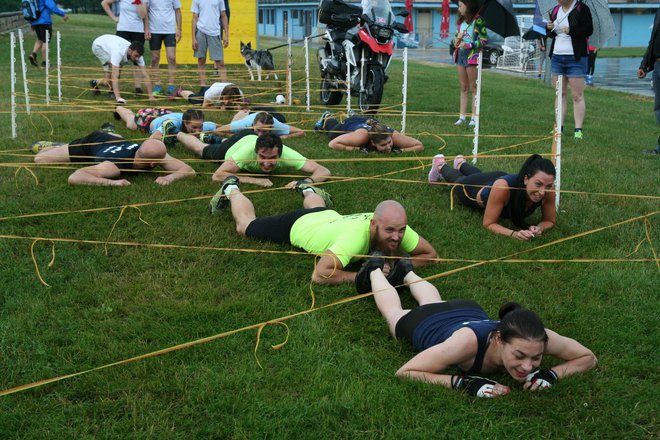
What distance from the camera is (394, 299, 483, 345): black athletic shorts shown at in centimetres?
357

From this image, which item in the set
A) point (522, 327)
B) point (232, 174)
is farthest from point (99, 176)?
point (522, 327)

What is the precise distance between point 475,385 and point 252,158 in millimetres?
3779

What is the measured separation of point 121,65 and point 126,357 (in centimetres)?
879

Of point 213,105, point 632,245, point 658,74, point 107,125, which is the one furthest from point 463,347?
point 213,105

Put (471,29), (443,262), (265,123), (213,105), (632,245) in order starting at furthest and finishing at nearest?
(213,105) → (471,29) → (265,123) → (632,245) → (443,262)

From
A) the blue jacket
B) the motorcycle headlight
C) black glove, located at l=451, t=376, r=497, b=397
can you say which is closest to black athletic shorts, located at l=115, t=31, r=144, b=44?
the blue jacket

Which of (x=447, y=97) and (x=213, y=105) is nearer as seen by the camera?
(x=213, y=105)

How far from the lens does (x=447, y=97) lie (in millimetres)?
12922

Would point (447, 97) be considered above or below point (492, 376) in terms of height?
above

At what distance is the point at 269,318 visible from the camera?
12.5 ft

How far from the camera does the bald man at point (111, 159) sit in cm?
613

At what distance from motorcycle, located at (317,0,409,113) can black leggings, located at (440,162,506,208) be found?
3.42 metres

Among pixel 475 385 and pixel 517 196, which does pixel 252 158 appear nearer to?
pixel 517 196

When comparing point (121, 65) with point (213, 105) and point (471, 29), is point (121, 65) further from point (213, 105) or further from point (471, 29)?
point (471, 29)
